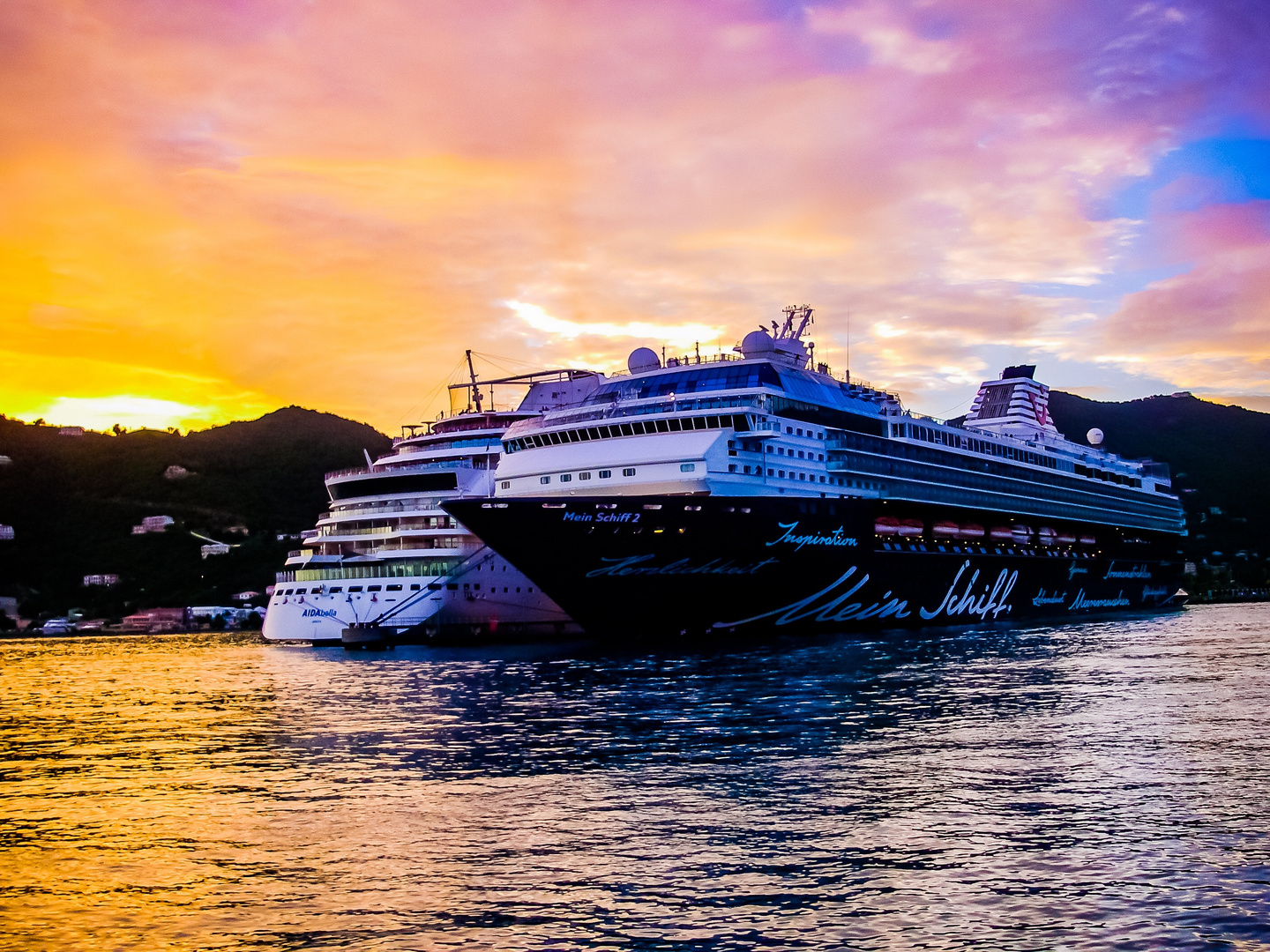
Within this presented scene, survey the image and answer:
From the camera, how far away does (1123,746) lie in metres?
24.4

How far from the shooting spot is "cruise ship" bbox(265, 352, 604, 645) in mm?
71188

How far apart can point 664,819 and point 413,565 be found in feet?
187

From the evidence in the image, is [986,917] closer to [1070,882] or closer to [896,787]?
[1070,882]

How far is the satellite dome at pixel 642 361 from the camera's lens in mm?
71125

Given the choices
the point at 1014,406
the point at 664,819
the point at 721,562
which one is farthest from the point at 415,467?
the point at 664,819

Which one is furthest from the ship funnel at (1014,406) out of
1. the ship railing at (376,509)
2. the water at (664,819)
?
the water at (664,819)

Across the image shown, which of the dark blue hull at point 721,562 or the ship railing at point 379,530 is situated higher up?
the ship railing at point 379,530

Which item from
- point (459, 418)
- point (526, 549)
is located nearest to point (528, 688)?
point (526, 549)

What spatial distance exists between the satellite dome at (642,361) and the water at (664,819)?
3503 cm

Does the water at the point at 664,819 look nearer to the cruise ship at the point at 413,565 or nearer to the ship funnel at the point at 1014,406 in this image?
the cruise ship at the point at 413,565

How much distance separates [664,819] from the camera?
1852 cm

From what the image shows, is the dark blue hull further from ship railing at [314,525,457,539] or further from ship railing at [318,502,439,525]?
ship railing at [318,502,439,525]

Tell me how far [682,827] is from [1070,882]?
20.0 feet

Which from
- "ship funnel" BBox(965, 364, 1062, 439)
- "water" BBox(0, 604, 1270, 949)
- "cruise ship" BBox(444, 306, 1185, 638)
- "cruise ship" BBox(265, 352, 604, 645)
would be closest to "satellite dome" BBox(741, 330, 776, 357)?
"cruise ship" BBox(444, 306, 1185, 638)
